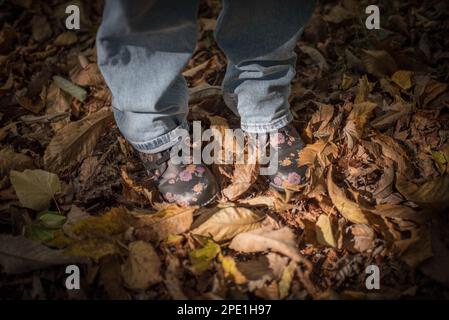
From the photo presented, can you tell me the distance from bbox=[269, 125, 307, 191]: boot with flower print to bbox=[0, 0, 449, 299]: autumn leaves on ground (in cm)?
3

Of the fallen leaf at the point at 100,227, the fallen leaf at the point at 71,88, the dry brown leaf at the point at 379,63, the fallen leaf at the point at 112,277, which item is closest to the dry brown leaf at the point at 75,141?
→ the fallen leaf at the point at 71,88

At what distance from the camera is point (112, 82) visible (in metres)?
0.99

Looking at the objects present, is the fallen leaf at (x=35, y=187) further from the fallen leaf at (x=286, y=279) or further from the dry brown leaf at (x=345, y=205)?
the dry brown leaf at (x=345, y=205)

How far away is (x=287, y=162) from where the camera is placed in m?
1.19

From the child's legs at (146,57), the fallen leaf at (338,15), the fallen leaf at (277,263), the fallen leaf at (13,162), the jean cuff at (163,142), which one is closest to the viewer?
the child's legs at (146,57)

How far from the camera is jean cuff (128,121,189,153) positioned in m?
1.12

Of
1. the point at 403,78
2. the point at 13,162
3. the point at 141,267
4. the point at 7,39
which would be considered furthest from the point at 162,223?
the point at 7,39

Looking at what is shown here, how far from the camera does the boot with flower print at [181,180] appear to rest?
45.0 inches

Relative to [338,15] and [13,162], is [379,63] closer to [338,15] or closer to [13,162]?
[338,15]

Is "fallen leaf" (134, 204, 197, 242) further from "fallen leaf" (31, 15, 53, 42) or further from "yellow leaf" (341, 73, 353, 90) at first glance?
"fallen leaf" (31, 15, 53, 42)

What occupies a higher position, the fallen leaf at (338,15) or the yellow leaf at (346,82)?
the fallen leaf at (338,15)

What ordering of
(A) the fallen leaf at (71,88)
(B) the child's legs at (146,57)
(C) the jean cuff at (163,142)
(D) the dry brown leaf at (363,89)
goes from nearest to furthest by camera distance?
(B) the child's legs at (146,57) < (C) the jean cuff at (163,142) < (D) the dry brown leaf at (363,89) < (A) the fallen leaf at (71,88)
